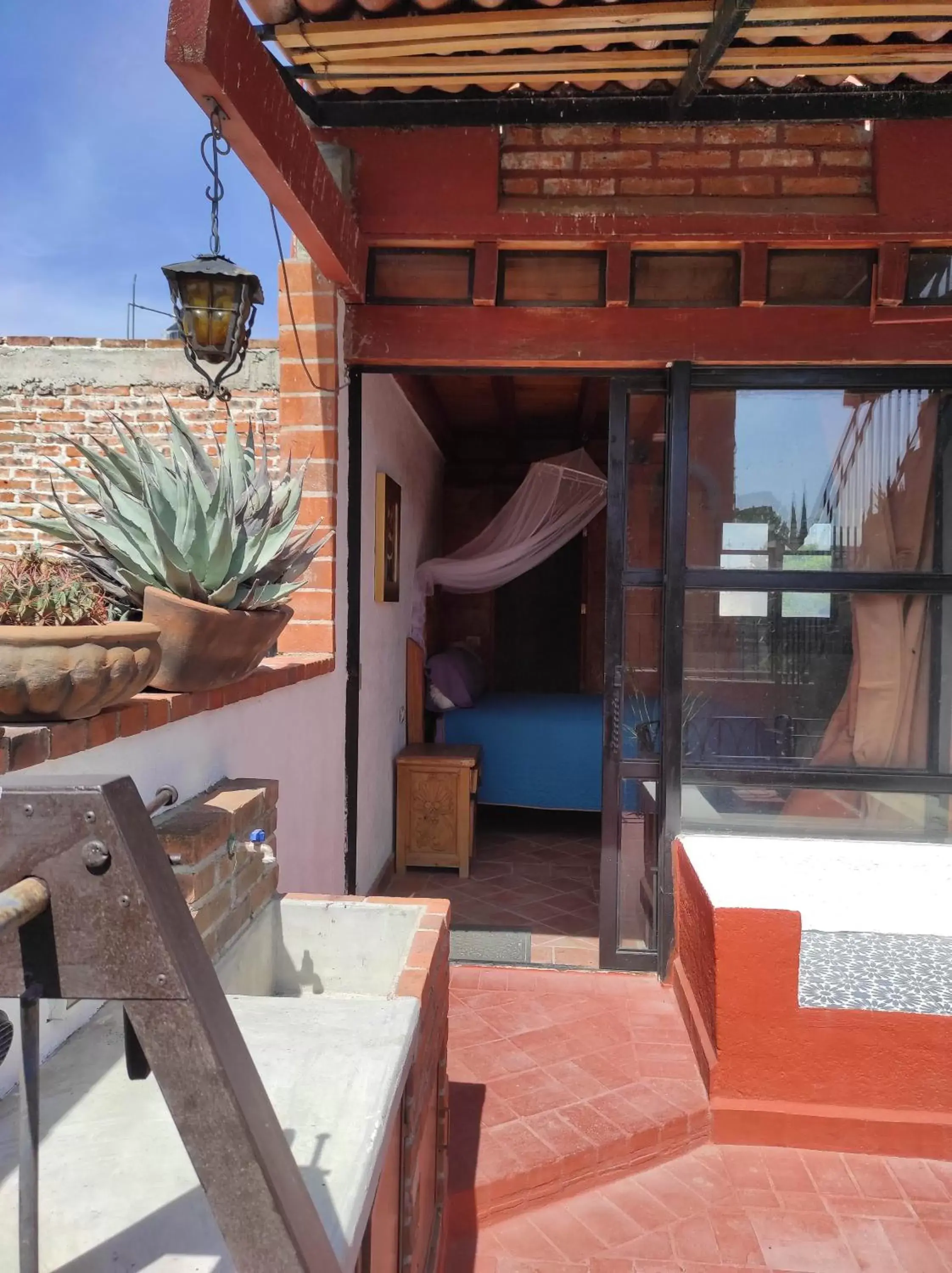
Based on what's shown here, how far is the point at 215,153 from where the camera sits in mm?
1951

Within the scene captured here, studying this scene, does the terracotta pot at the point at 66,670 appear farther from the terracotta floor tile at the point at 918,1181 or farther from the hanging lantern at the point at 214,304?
the terracotta floor tile at the point at 918,1181

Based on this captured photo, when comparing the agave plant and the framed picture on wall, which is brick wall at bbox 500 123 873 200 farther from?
the agave plant

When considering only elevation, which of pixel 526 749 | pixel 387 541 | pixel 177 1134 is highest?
pixel 387 541

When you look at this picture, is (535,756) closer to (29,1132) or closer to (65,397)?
(65,397)

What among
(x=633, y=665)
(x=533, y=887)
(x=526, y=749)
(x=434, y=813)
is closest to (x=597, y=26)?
(x=633, y=665)

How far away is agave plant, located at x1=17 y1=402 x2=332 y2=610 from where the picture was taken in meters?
1.71

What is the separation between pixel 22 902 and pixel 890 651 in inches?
130

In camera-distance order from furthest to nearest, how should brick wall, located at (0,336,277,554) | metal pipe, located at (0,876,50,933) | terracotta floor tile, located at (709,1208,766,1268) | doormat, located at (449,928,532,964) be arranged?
brick wall, located at (0,336,277,554), doormat, located at (449,928,532,964), terracotta floor tile, located at (709,1208,766,1268), metal pipe, located at (0,876,50,933)

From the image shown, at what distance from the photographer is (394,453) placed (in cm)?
471

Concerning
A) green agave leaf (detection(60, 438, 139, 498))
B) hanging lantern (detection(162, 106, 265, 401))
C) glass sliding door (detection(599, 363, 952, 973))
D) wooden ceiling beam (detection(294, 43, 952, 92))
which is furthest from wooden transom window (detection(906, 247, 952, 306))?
green agave leaf (detection(60, 438, 139, 498))

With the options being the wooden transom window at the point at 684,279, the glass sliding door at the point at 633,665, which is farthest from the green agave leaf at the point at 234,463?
the wooden transom window at the point at 684,279

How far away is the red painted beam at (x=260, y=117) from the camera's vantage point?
5.53 feet

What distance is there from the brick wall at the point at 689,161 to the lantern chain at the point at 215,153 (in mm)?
1362

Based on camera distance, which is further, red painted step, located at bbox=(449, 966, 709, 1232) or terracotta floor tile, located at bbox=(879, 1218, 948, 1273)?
red painted step, located at bbox=(449, 966, 709, 1232)
